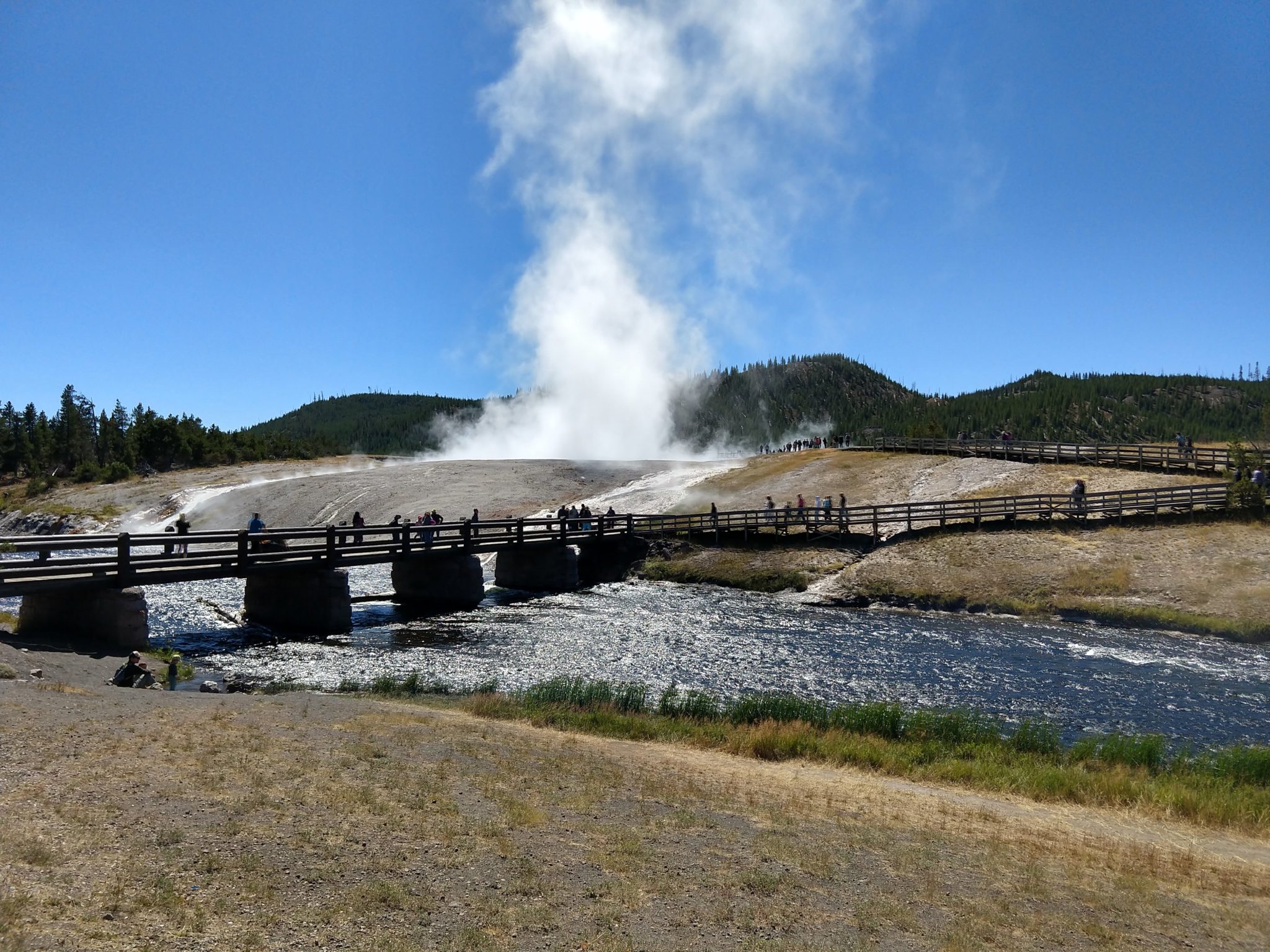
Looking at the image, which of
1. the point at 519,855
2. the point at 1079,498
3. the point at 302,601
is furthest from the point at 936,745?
the point at 1079,498

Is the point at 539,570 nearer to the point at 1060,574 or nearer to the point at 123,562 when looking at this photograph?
the point at 123,562

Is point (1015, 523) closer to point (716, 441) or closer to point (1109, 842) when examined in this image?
point (1109, 842)

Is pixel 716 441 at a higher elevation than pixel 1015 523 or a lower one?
higher

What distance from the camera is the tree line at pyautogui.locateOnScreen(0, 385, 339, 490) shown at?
13200 centimetres

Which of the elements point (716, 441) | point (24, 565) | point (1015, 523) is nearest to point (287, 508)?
point (24, 565)

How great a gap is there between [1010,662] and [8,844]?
25970mm

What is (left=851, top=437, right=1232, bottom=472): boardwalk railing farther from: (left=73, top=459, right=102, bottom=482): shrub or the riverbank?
(left=73, top=459, right=102, bottom=482): shrub

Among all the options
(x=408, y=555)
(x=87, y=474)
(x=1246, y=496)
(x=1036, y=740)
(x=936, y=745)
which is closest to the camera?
(x=936, y=745)

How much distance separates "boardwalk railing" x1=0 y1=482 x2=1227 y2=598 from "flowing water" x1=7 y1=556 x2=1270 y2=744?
2914 mm

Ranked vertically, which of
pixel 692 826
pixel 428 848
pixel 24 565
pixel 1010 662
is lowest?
pixel 1010 662

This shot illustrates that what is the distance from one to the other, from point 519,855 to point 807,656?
19562 mm

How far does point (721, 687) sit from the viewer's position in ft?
75.3

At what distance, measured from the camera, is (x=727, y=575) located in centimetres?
4522

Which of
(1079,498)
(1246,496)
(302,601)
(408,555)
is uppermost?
(1079,498)
